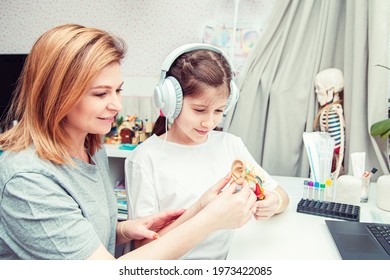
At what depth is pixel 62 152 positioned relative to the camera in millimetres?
716

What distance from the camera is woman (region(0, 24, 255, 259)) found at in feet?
2.03

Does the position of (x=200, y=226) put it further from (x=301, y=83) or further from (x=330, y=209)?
(x=301, y=83)

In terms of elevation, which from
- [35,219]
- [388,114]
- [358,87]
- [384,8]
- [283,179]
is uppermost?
[384,8]

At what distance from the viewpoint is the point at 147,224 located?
893 mm

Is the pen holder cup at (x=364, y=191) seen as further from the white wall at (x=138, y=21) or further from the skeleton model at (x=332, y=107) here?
the white wall at (x=138, y=21)

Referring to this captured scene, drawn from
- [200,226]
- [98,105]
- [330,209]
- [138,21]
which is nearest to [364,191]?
[330,209]

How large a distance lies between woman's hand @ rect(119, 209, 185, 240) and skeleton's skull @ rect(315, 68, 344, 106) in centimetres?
84

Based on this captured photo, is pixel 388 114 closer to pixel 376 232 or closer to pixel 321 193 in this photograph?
pixel 321 193

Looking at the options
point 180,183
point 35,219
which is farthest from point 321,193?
point 35,219

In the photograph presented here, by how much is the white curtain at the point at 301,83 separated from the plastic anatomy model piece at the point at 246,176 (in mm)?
644

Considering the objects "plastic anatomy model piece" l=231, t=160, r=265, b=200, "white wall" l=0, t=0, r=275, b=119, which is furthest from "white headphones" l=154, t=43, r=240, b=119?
"white wall" l=0, t=0, r=275, b=119

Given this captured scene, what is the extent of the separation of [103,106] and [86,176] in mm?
177

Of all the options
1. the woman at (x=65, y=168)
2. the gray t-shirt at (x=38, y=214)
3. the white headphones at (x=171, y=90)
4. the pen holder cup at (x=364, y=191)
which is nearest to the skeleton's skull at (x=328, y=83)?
the pen holder cup at (x=364, y=191)

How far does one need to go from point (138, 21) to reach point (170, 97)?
111 centimetres
